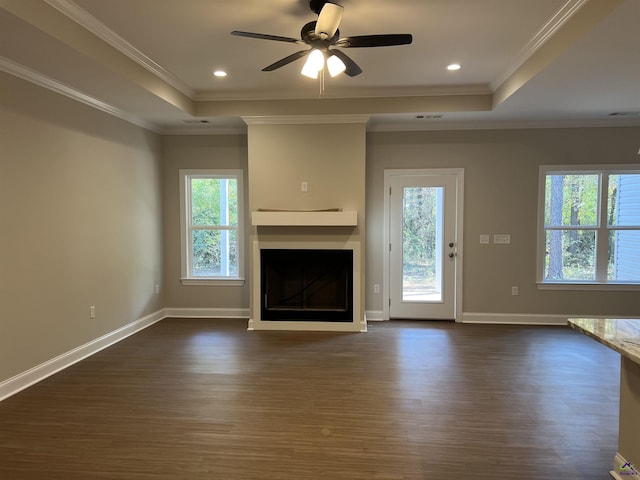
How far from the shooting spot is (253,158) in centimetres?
471

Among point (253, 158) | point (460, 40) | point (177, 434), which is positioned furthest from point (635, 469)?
point (253, 158)

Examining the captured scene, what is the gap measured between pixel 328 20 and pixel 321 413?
104 inches

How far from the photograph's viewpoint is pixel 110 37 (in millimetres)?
2957

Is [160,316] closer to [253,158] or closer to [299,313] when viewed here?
[299,313]

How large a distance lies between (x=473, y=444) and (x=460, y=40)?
3042 mm

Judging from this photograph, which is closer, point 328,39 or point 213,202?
point 328,39

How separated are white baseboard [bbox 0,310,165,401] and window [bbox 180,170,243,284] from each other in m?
0.97

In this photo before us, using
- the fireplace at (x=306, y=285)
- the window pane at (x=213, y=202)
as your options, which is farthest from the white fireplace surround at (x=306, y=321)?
the window pane at (x=213, y=202)

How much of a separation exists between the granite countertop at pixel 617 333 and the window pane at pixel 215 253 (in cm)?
431

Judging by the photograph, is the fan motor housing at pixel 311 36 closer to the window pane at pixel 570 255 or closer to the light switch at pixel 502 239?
the light switch at pixel 502 239

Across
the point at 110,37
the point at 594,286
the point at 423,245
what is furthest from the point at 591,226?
the point at 110,37

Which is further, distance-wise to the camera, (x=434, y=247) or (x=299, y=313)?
(x=434, y=247)

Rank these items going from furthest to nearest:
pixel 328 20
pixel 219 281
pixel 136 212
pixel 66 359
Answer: pixel 219 281 < pixel 136 212 < pixel 66 359 < pixel 328 20

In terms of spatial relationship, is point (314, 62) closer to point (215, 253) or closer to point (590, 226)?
point (215, 253)
